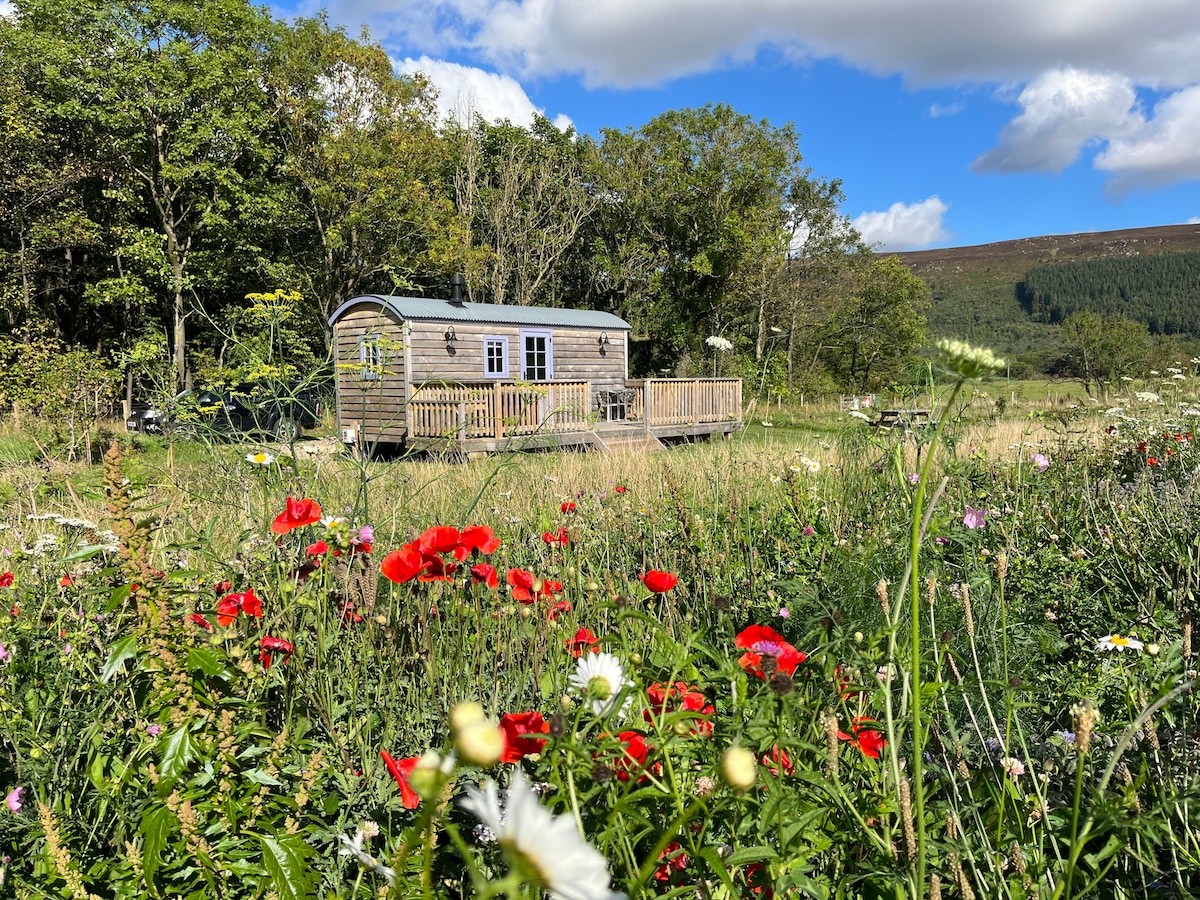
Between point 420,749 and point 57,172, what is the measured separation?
18.6 m

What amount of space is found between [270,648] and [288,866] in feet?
1.65

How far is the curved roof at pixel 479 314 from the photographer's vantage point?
12891 millimetres

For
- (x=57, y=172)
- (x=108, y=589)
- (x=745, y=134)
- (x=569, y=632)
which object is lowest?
(x=569, y=632)

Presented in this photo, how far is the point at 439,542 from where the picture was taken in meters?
1.38

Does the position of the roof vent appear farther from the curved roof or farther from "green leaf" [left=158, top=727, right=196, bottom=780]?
"green leaf" [left=158, top=727, right=196, bottom=780]

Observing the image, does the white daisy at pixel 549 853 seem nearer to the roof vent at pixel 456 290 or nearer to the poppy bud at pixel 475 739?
the poppy bud at pixel 475 739

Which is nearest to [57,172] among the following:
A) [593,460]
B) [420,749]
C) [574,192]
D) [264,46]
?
[264,46]

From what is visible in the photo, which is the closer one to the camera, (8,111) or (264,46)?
(8,111)

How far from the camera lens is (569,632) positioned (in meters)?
1.72

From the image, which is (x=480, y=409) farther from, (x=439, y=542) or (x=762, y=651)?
(x=762, y=651)

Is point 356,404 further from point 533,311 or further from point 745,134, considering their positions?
point 745,134

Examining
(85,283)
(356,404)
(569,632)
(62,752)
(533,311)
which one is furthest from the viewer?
(85,283)

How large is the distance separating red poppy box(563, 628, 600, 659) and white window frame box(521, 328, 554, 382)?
1287 cm

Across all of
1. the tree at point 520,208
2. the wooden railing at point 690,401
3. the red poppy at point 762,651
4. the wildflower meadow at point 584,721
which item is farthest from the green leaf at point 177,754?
the tree at point 520,208
